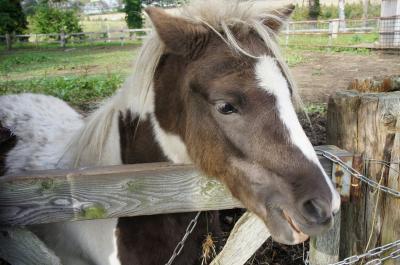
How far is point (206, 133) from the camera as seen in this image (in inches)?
81.4

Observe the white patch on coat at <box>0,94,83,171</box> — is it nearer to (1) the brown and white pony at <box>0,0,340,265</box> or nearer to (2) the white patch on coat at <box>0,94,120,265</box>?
(2) the white patch on coat at <box>0,94,120,265</box>

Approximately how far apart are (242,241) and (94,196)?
2.92 ft

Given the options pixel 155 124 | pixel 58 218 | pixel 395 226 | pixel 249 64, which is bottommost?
pixel 395 226

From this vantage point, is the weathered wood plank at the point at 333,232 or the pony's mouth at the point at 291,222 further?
the weathered wood plank at the point at 333,232

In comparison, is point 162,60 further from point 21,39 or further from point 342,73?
point 21,39

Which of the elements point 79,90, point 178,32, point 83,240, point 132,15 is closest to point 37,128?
point 83,240

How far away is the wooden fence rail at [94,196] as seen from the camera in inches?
77.1

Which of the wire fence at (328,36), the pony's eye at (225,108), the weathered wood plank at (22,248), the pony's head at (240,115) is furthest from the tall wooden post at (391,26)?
the weathered wood plank at (22,248)

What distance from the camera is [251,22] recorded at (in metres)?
2.20

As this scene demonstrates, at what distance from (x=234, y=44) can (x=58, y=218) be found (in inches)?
51.0

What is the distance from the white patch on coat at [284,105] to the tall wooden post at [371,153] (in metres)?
0.45

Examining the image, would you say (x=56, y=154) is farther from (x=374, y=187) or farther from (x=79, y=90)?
(x=79, y=90)

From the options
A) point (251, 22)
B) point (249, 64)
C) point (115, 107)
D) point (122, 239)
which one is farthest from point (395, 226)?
point (115, 107)

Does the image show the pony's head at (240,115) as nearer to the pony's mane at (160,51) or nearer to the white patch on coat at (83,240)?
the pony's mane at (160,51)
